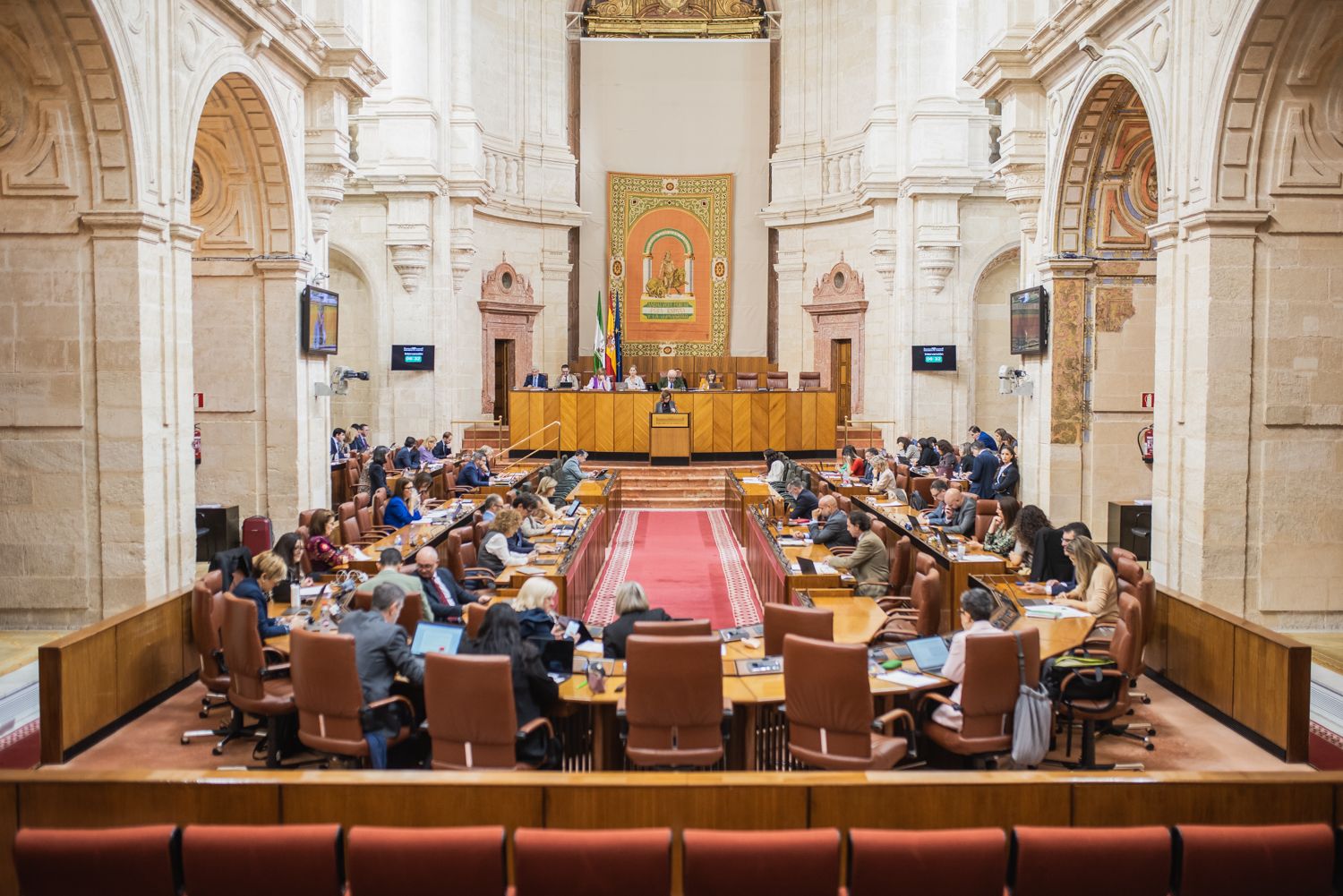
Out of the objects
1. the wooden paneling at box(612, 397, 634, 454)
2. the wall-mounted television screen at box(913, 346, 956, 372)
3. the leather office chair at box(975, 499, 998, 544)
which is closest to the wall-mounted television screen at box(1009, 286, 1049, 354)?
the leather office chair at box(975, 499, 998, 544)

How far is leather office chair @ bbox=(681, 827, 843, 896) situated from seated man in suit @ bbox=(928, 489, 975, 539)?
6.74 meters

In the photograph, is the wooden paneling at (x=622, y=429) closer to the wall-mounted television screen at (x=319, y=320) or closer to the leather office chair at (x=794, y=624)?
the wall-mounted television screen at (x=319, y=320)

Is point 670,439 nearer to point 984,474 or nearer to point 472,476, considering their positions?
point 472,476

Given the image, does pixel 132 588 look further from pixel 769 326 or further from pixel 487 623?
pixel 769 326

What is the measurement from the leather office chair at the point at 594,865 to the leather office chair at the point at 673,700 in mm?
Result: 1498

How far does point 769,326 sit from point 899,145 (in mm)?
5443

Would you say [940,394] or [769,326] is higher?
[769,326]

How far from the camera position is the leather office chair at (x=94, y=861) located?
3.66 meters

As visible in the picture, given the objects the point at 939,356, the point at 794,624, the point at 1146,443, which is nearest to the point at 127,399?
the point at 794,624

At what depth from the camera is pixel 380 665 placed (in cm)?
550

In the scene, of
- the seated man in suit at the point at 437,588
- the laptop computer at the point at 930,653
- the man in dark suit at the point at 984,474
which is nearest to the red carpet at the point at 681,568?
the seated man in suit at the point at 437,588

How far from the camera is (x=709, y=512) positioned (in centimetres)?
1766

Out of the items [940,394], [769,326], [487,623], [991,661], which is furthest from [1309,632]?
[769,326]

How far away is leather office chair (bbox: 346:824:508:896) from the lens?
3633 mm
